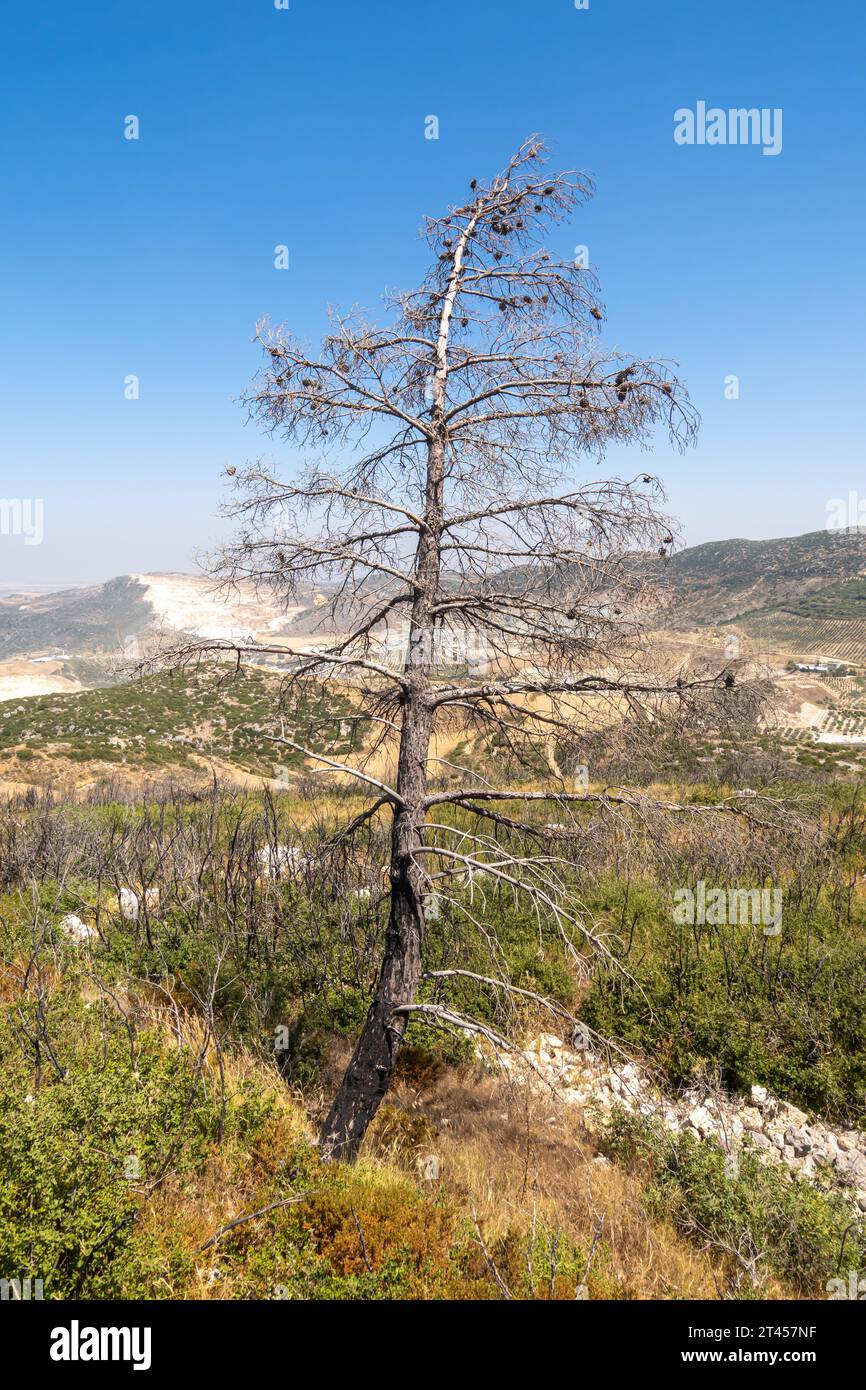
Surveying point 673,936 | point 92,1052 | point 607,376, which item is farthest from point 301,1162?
point 673,936

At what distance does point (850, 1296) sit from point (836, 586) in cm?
14404

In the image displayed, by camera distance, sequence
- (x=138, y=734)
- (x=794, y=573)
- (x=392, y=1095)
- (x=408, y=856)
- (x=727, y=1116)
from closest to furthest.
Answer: (x=408, y=856) → (x=727, y=1116) → (x=392, y=1095) → (x=138, y=734) → (x=794, y=573)

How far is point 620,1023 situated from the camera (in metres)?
7.00

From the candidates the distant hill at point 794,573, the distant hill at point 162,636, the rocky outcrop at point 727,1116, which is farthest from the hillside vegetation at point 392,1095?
the distant hill at point 794,573

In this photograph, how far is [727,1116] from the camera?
5.99 meters

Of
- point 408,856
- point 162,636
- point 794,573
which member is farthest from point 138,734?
point 794,573

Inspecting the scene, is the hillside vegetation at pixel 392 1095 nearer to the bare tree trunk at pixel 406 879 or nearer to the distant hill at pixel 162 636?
the bare tree trunk at pixel 406 879

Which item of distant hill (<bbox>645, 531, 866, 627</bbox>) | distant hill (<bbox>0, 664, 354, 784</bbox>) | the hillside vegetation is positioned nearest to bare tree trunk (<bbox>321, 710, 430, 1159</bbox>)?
the hillside vegetation

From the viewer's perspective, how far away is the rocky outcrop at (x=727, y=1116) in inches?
213

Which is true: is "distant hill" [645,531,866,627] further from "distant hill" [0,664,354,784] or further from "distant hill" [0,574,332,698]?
"distant hill" [0,574,332,698]

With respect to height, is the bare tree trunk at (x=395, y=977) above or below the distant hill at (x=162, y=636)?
below

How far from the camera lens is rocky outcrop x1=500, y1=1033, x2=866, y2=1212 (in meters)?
5.41

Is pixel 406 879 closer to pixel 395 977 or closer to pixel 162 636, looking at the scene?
pixel 395 977

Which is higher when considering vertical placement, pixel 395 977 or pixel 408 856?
pixel 408 856
